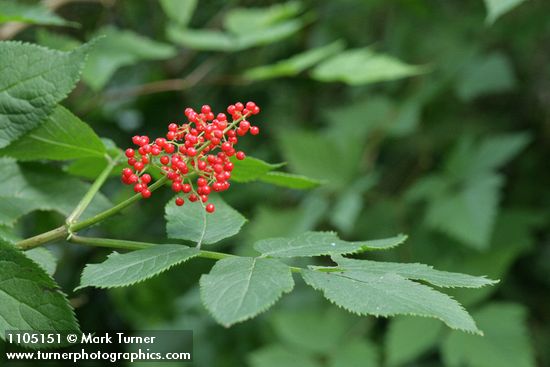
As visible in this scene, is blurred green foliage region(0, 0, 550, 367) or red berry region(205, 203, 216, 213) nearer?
red berry region(205, 203, 216, 213)

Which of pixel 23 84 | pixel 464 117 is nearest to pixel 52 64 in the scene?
pixel 23 84

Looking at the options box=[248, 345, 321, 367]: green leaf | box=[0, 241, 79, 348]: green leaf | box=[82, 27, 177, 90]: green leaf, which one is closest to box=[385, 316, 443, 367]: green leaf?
box=[248, 345, 321, 367]: green leaf

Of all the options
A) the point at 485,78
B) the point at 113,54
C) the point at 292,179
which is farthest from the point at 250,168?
the point at 485,78

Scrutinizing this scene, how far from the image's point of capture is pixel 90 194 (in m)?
0.74

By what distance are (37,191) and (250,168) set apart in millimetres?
264

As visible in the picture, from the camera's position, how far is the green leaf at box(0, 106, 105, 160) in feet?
2.59

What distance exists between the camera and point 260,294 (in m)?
0.57

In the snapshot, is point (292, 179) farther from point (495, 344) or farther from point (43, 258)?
point (495, 344)

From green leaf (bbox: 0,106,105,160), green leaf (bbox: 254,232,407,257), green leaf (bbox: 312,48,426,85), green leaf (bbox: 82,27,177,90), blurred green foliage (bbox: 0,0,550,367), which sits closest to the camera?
green leaf (bbox: 254,232,407,257)

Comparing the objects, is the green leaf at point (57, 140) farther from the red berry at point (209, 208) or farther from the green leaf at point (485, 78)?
the green leaf at point (485, 78)

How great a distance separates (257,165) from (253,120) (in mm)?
1437

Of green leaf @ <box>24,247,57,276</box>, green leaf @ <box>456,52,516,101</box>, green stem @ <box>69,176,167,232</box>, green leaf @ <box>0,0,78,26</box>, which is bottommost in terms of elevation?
green stem @ <box>69,176,167,232</box>

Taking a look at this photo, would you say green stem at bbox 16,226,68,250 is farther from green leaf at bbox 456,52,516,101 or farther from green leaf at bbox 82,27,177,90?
green leaf at bbox 456,52,516,101

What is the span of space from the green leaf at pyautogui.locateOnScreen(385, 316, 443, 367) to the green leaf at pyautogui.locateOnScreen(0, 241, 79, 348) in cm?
123
